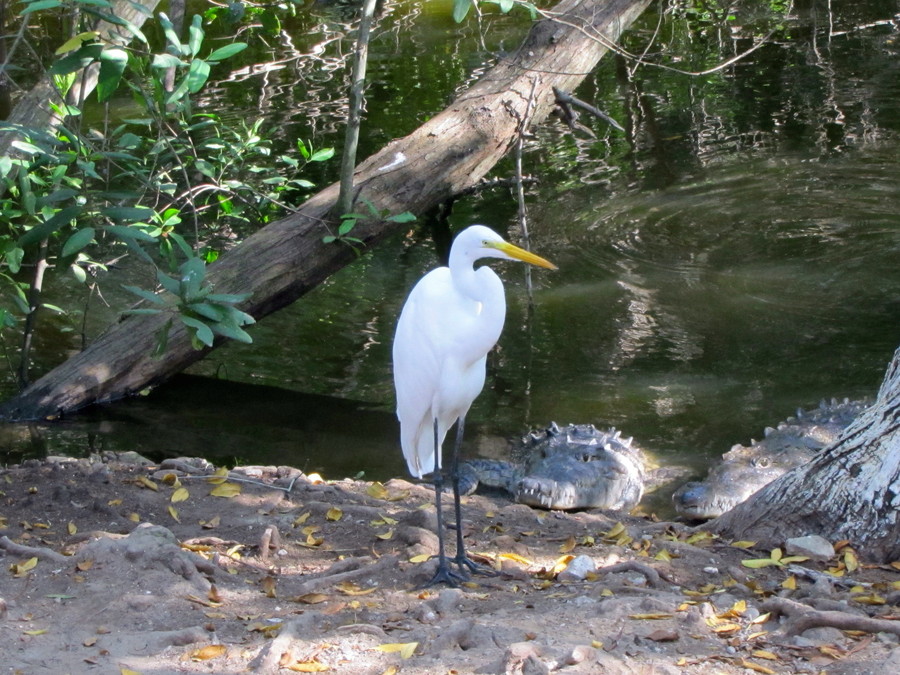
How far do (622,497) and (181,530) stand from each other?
2.56 m

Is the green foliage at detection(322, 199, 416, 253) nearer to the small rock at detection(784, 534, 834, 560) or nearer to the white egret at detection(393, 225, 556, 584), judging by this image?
the white egret at detection(393, 225, 556, 584)

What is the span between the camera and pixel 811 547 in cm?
368

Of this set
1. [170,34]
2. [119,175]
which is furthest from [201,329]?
[119,175]

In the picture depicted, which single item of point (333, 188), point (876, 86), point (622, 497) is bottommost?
point (622, 497)

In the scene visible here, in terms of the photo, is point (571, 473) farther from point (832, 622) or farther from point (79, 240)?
point (79, 240)

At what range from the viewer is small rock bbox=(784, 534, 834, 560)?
143 inches

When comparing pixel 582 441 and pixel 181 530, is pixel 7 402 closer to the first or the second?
pixel 181 530

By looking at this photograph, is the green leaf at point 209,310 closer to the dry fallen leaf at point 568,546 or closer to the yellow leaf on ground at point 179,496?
the yellow leaf on ground at point 179,496

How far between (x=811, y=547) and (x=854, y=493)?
25 centimetres

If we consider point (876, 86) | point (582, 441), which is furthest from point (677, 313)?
point (876, 86)

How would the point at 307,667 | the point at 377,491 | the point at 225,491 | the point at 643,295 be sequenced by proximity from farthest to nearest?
the point at 643,295 < the point at 377,491 < the point at 225,491 < the point at 307,667

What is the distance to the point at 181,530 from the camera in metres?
4.24

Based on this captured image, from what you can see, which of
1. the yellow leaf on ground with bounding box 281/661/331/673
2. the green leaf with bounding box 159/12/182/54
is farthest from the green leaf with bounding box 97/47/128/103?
the yellow leaf on ground with bounding box 281/661/331/673

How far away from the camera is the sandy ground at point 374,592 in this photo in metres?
2.90
